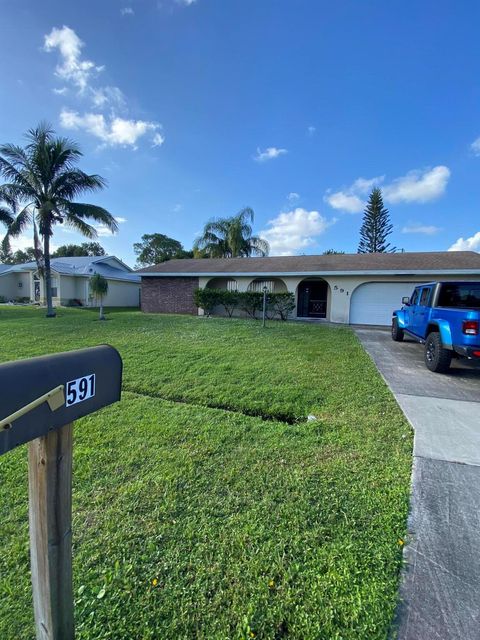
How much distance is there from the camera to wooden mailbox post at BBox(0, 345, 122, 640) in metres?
0.96

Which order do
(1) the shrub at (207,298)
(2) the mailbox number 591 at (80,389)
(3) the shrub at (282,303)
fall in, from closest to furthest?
(2) the mailbox number 591 at (80,389) → (3) the shrub at (282,303) → (1) the shrub at (207,298)

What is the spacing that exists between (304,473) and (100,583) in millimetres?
1703

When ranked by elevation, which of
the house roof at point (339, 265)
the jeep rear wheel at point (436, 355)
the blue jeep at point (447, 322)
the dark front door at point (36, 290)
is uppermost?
the house roof at point (339, 265)

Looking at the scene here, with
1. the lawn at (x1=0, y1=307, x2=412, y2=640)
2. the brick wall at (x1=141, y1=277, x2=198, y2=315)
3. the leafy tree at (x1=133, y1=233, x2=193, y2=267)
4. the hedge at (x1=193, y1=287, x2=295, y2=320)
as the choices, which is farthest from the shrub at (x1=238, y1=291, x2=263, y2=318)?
the leafy tree at (x1=133, y1=233, x2=193, y2=267)

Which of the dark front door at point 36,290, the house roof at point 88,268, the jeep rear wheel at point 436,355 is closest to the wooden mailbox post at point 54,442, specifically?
the jeep rear wheel at point 436,355

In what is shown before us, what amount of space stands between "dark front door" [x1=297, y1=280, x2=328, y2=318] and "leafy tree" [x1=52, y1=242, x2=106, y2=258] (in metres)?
46.4

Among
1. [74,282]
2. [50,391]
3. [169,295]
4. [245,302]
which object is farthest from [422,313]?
[74,282]

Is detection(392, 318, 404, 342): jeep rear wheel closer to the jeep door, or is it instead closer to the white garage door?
the jeep door

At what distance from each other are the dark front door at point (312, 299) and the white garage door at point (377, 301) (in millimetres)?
3952

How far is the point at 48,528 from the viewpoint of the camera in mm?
1162

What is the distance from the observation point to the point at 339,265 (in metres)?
15.1

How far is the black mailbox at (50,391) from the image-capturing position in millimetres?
888

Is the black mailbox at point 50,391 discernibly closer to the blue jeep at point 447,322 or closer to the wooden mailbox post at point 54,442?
the wooden mailbox post at point 54,442

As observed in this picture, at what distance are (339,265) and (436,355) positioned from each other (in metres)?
9.82
